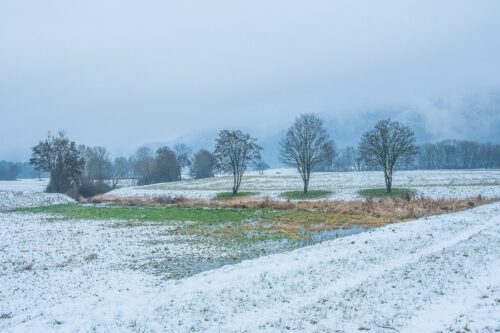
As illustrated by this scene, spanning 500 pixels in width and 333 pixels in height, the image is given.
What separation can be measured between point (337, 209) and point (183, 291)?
31.7 m

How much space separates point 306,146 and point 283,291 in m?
62.4

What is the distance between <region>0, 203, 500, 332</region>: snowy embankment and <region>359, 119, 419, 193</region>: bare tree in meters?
47.2

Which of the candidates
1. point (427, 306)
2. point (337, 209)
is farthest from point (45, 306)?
point (337, 209)

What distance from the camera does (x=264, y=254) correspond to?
20.8 m

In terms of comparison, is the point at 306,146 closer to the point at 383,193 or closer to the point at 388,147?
the point at 388,147

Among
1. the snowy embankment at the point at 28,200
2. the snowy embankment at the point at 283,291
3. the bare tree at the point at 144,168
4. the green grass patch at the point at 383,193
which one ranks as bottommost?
the green grass patch at the point at 383,193

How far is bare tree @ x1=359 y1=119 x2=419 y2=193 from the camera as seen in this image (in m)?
67.5

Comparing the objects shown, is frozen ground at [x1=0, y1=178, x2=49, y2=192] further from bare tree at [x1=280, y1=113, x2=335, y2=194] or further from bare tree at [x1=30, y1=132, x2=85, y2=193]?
bare tree at [x1=280, y1=113, x2=335, y2=194]

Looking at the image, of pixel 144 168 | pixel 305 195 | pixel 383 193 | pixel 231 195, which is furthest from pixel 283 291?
pixel 144 168

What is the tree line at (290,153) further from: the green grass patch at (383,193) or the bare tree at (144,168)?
the bare tree at (144,168)

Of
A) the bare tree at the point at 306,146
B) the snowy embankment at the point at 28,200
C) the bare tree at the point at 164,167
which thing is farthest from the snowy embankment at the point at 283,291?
the bare tree at the point at 164,167

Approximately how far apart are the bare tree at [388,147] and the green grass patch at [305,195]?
33.7 ft

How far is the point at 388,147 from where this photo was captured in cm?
6819

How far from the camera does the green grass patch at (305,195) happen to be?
215ft
